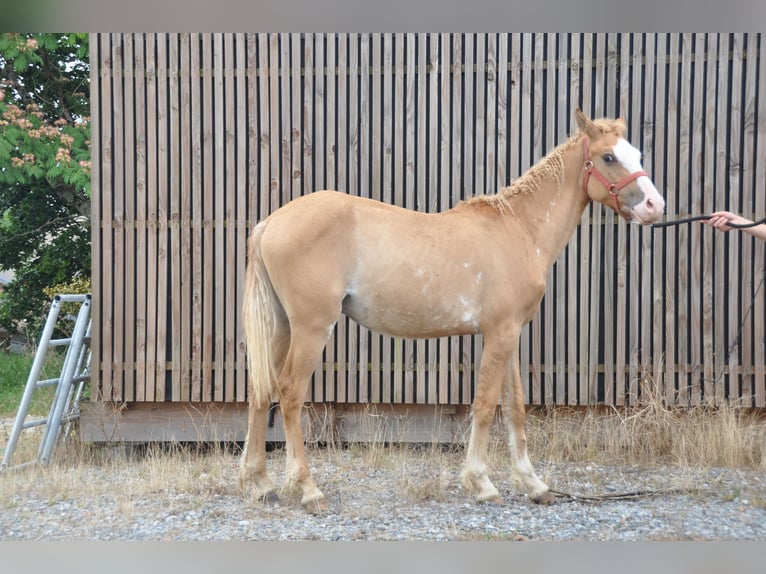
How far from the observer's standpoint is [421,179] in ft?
18.8

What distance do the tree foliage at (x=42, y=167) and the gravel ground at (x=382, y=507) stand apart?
483 centimetres

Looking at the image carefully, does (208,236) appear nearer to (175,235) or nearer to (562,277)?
(175,235)

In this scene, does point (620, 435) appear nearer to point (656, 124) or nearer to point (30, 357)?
point (656, 124)

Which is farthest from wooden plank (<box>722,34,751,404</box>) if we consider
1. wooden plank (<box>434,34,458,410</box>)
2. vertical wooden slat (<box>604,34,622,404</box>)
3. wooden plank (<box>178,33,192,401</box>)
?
wooden plank (<box>178,33,192,401</box>)

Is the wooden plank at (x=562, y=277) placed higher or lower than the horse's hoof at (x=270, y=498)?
higher

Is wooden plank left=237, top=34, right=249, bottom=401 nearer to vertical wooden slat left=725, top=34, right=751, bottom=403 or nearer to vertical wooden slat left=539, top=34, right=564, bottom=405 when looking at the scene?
vertical wooden slat left=539, top=34, right=564, bottom=405

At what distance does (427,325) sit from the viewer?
426 centimetres

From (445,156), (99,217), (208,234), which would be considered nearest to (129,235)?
(99,217)

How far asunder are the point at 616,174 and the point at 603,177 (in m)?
0.09

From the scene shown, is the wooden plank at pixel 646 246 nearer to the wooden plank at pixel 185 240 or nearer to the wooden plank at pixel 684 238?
the wooden plank at pixel 684 238

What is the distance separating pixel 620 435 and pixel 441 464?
162cm

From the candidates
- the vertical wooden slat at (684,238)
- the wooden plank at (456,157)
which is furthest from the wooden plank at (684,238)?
the wooden plank at (456,157)

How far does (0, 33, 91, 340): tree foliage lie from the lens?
820cm

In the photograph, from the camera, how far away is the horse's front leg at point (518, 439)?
4320 millimetres
